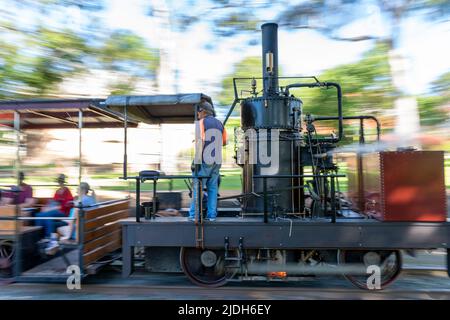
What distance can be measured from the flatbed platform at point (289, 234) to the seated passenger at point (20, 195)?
1.54 m

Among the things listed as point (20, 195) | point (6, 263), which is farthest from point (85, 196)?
point (6, 263)

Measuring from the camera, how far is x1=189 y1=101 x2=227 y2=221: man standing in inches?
205

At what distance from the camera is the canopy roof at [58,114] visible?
17.1 ft

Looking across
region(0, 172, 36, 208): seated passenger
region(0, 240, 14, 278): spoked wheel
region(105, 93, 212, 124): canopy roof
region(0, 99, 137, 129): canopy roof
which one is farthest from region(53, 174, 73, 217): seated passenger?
region(105, 93, 212, 124): canopy roof

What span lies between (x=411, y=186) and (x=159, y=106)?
11.8ft

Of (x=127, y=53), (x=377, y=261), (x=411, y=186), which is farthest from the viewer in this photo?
(x=127, y=53)

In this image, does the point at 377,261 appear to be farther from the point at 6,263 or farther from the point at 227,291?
the point at 6,263

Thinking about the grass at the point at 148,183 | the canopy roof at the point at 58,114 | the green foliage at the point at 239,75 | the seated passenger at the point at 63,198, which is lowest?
the seated passenger at the point at 63,198

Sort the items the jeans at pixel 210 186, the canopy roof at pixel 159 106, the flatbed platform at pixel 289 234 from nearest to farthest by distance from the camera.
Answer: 1. the flatbed platform at pixel 289 234
2. the canopy roof at pixel 159 106
3. the jeans at pixel 210 186

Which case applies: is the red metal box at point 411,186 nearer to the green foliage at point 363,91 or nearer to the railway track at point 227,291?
the railway track at point 227,291

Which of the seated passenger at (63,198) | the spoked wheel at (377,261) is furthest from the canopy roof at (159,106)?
the spoked wheel at (377,261)

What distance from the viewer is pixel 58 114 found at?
604 centimetres

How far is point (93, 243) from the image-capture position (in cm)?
546

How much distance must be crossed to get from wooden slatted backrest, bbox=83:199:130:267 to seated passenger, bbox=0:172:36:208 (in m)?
0.99
